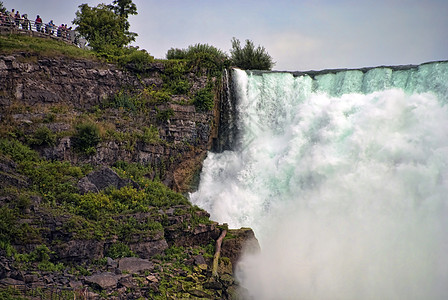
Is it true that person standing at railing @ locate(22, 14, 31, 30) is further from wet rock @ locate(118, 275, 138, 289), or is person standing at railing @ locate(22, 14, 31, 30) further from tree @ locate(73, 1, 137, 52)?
wet rock @ locate(118, 275, 138, 289)

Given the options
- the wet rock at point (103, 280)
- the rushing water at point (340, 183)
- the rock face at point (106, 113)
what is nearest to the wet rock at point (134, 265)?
the wet rock at point (103, 280)

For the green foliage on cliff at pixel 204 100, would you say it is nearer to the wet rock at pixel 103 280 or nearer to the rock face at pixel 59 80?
the rock face at pixel 59 80

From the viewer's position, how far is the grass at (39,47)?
103 feet

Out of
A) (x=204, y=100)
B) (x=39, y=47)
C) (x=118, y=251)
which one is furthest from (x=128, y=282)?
(x=39, y=47)

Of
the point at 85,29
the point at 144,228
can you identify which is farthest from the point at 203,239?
the point at 85,29

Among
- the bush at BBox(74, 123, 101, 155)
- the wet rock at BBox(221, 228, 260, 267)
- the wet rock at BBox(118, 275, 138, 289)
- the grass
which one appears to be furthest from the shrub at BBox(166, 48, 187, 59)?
the wet rock at BBox(118, 275, 138, 289)

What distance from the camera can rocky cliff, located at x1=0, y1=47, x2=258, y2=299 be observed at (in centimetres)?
2280

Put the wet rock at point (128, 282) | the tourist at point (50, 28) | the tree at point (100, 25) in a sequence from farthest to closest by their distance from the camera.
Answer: the tree at point (100, 25) < the tourist at point (50, 28) < the wet rock at point (128, 282)

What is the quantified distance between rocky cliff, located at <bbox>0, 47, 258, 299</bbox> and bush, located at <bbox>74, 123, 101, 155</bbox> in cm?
5

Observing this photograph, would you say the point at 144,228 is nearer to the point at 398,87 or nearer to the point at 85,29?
the point at 398,87

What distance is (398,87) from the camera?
31.3m

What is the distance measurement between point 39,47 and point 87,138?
6154 millimetres

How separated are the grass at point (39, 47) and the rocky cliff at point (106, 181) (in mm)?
382

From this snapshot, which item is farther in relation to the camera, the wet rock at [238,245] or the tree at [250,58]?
the tree at [250,58]
